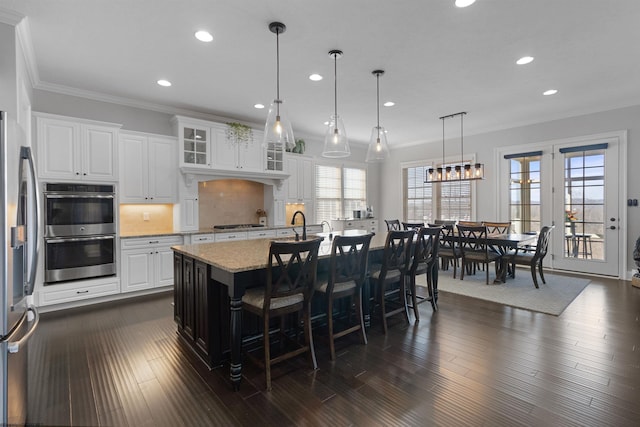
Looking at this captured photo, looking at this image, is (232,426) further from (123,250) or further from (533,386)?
(123,250)

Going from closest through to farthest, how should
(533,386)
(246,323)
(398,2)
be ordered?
(533,386) < (398,2) < (246,323)

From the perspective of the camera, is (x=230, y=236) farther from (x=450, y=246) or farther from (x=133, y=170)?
(x=450, y=246)

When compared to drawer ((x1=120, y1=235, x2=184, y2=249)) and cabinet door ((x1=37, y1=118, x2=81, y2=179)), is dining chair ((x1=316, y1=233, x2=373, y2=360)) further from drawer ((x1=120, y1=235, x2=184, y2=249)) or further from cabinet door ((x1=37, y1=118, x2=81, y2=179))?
cabinet door ((x1=37, y1=118, x2=81, y2=179))

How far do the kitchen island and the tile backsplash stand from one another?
2738mm

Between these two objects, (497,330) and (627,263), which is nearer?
(497,330)

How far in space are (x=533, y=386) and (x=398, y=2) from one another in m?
3.10

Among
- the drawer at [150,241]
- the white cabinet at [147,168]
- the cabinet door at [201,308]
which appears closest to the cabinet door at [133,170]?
the white cabinet at [147,168]

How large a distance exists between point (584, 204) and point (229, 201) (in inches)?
258

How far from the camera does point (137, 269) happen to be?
Answer: 4.52 m

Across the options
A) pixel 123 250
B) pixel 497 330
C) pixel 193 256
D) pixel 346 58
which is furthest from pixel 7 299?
pixel 497 330

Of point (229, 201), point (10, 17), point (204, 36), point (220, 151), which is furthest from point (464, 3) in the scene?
point (229, 201)

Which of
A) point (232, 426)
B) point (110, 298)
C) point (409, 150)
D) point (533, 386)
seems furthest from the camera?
point (409, 150)

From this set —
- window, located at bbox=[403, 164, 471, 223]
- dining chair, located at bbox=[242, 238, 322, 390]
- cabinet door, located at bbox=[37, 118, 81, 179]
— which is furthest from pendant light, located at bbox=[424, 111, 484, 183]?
cabinet door, located at bbox=[37, 118, 81, 179]

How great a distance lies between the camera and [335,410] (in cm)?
202
